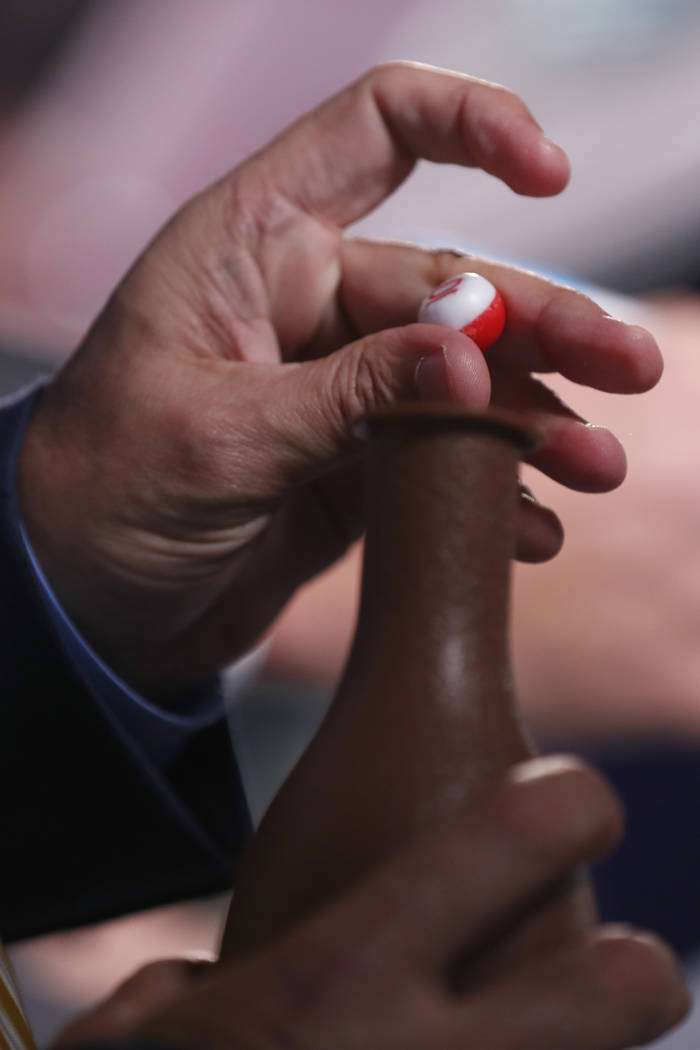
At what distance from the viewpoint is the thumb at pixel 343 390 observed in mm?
559

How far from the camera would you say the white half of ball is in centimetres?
63

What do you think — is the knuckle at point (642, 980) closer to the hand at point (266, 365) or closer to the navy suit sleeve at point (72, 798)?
the hand at point (266, 365)

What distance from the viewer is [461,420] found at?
38 cm

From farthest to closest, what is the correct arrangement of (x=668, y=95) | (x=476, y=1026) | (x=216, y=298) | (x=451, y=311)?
1. (x=668, y=95)
2. (x=216, y=298)
3. (x=451, y=311)
4. (x=476, y=1026)

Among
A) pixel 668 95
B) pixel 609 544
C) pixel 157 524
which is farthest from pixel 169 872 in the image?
pixel 668 95

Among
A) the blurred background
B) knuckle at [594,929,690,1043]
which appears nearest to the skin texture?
knuckle at [594,929,690,1043]

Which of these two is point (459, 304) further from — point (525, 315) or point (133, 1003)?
point (133, 1003)

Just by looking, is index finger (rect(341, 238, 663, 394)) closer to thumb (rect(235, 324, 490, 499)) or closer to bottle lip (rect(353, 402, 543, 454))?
thumb (rect(235, 324, 490, 499))

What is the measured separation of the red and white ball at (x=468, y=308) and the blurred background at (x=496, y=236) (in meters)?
0.49

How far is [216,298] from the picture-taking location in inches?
29.7

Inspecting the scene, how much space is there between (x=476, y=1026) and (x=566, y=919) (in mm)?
61

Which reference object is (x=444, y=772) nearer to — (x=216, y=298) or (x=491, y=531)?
(x=491, y=531)

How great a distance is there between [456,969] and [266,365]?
0.43 metres

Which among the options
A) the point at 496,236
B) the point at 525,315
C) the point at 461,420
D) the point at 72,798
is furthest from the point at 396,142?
Answer: the point at 496,236
